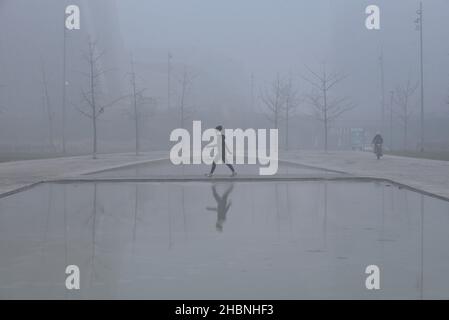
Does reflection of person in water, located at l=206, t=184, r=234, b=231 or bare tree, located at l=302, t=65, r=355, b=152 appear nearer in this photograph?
reflection of person in water, located at l=206, t=184, r=234, b=231

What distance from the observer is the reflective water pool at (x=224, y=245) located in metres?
6.16

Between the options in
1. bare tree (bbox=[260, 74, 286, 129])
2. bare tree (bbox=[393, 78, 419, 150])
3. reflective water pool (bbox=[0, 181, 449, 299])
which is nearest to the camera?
reflective water pool (bbox=[0, 181, 449, 299])

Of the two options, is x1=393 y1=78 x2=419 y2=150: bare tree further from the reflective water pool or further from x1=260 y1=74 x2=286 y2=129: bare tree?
the reflective water pool

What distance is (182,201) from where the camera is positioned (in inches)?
542

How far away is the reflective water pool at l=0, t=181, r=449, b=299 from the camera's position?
6156mm

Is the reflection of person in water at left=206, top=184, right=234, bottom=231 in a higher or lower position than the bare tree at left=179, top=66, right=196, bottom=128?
lower

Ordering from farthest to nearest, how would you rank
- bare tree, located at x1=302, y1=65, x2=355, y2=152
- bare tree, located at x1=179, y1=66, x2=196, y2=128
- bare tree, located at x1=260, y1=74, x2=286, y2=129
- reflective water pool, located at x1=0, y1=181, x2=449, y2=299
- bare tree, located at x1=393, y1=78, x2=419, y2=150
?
bare tree, located at x1=393, y1=78, x2=419, y2=150 < bare tree, located at x1=179, y1=66, x2=196, y2=128 < bare tree, located at x1=260, y1=74, x2=286, y2=129 < bare tree, located at x1=302, y1=65, x2=355, y2=152 < reflective water pool, located at x1=0, y1=181, x2=449, y2=299

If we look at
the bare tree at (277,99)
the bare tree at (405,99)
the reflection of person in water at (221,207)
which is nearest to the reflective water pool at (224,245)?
the reflection of person in water at (221,207)

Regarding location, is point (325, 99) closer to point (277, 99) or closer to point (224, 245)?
point (277, 99)

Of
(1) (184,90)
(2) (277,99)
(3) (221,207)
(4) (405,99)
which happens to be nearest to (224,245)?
(3) (221,207)

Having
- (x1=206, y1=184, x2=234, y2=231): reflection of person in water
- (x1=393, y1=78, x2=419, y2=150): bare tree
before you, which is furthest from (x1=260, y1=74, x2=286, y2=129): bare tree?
(x1=206, y1=184, x2=234, y2=231): reflection of person in water

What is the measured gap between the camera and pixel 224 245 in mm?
8398

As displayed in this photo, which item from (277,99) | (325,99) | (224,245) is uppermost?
(277,99)
